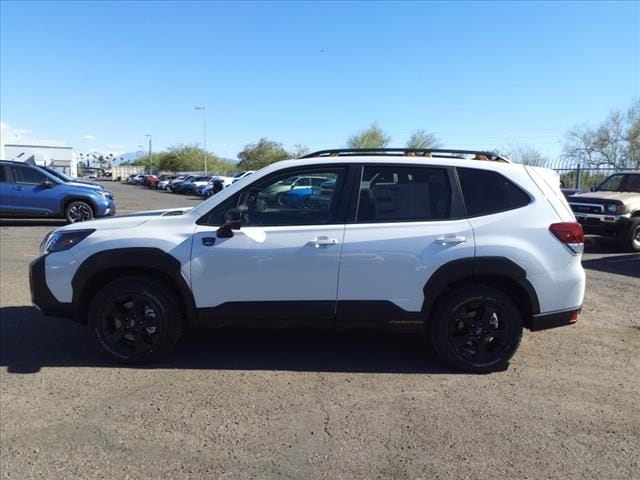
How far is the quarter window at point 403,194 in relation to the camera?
14.3 feet

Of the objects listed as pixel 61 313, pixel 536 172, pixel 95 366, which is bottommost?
pixel 95 366

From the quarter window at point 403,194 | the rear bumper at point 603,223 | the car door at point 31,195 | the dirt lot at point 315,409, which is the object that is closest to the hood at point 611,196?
the rear bumper at point 603,223

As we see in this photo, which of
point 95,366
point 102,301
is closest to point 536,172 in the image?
point 102,301

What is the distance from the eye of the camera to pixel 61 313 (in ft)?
14.8

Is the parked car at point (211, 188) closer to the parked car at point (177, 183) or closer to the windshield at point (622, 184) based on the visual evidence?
the parked car at point (177, 183)

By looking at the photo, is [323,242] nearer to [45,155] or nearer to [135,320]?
[135,320]

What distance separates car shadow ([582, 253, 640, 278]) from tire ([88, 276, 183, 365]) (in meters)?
7.44

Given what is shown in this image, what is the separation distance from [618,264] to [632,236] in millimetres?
2018

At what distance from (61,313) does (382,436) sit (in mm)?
2917

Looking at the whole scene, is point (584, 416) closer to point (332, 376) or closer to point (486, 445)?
point (486, 445)

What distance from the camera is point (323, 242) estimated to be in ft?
13.9

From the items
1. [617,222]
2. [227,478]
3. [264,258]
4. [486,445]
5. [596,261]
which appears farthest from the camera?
[617,222]

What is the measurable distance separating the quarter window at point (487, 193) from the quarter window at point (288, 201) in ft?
3.43

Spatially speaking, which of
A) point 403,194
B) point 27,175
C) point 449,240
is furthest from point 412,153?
point 27,175
